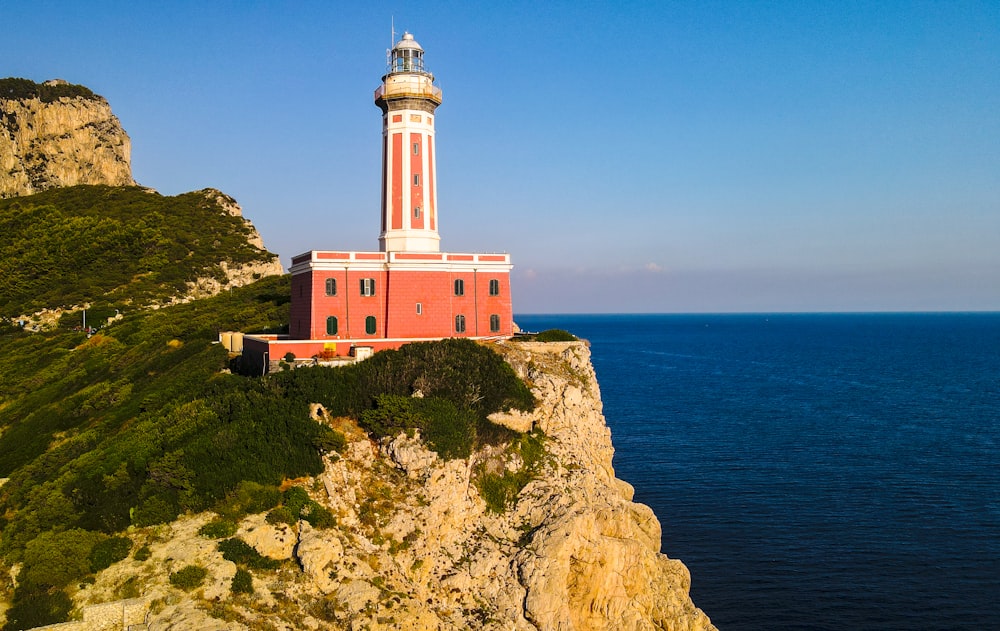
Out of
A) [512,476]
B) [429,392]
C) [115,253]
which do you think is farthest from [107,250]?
[512,476]

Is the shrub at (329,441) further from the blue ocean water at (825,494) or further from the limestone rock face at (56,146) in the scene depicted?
the limestone rock face at (56,146)

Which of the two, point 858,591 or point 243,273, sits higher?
point 243,273

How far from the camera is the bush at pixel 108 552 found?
23.1 m

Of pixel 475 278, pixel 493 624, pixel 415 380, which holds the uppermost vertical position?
pixel 475 278

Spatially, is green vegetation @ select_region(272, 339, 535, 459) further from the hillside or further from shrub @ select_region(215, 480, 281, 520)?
the hillside

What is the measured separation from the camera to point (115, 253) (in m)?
86.9

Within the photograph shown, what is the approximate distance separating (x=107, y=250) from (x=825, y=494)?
80881mm

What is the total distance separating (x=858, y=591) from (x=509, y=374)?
67.1ft

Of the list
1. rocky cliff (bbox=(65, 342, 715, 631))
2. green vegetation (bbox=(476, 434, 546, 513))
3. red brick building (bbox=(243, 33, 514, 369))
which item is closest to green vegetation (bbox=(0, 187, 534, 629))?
rocky cliff (bbox=(65, 342, 715, 631))

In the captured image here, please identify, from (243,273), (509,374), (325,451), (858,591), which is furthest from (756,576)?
(243,273)

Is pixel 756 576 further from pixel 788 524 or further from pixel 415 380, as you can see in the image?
pixel 415 380

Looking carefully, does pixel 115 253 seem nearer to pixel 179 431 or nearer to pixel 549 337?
pixel 179 431

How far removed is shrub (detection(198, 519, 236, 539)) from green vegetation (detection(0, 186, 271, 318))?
5318 centimetres

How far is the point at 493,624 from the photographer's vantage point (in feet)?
84.4
